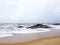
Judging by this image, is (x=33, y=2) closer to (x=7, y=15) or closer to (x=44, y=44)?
(x=7, y=15)

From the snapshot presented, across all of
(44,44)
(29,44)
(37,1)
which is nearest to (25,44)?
(29,44)

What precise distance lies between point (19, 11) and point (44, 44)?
22.2 ft

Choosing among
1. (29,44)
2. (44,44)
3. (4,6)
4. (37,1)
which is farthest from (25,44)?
(4,6)

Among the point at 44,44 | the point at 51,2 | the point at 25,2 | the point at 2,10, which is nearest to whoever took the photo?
the point at 44,44

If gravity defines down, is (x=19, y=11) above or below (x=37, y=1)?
below

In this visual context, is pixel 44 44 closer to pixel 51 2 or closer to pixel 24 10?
pixel 51 2

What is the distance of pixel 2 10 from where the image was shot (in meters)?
10.3

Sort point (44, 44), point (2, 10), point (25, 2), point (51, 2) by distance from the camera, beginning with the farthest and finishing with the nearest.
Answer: point (2, 10) < point (25, 2) < point (51, 2) < point (44, 44)

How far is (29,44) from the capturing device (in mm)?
3746

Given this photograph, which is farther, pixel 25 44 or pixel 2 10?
pixel 2 10

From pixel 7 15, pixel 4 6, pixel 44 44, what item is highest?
pixel 4 6

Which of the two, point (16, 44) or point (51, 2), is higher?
point (51, 2)

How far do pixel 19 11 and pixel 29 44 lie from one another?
665 cm

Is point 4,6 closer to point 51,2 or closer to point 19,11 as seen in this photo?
point 19,11
